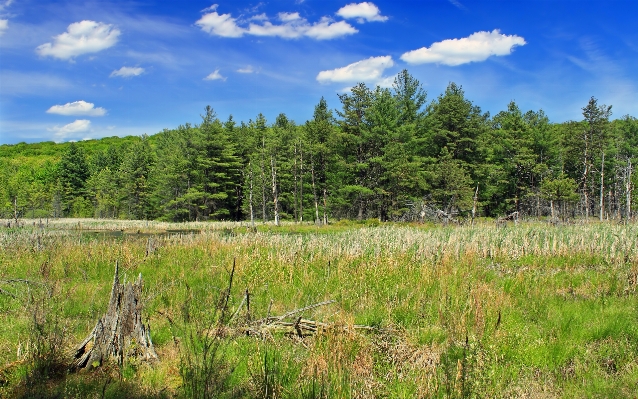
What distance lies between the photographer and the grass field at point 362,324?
159 inches

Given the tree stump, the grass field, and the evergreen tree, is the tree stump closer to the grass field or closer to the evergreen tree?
the grass field

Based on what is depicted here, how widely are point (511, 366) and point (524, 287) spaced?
12.5ft

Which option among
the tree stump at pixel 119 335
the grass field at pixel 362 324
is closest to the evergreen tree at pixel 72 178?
the grass field at pixel 362 324

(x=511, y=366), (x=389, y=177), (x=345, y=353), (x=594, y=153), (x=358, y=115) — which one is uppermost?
(x=358, y=115)

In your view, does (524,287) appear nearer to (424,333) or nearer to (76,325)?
(424,333)

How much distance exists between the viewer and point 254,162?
167 feet

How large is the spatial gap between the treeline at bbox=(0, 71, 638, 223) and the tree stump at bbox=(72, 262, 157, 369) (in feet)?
95.3

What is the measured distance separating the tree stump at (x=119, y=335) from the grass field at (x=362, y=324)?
18cm

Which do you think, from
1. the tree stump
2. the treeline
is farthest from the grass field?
the treeline

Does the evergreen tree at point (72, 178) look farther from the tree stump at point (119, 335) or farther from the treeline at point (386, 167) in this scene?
the tree stump at point (119, 335)

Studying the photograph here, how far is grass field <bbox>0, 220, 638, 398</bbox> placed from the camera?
13.3 ft

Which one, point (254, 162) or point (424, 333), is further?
point (254, 162)

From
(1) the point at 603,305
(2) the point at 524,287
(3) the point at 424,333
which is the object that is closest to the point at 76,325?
(3) the point at 424,333

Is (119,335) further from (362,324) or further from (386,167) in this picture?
(386,167)
